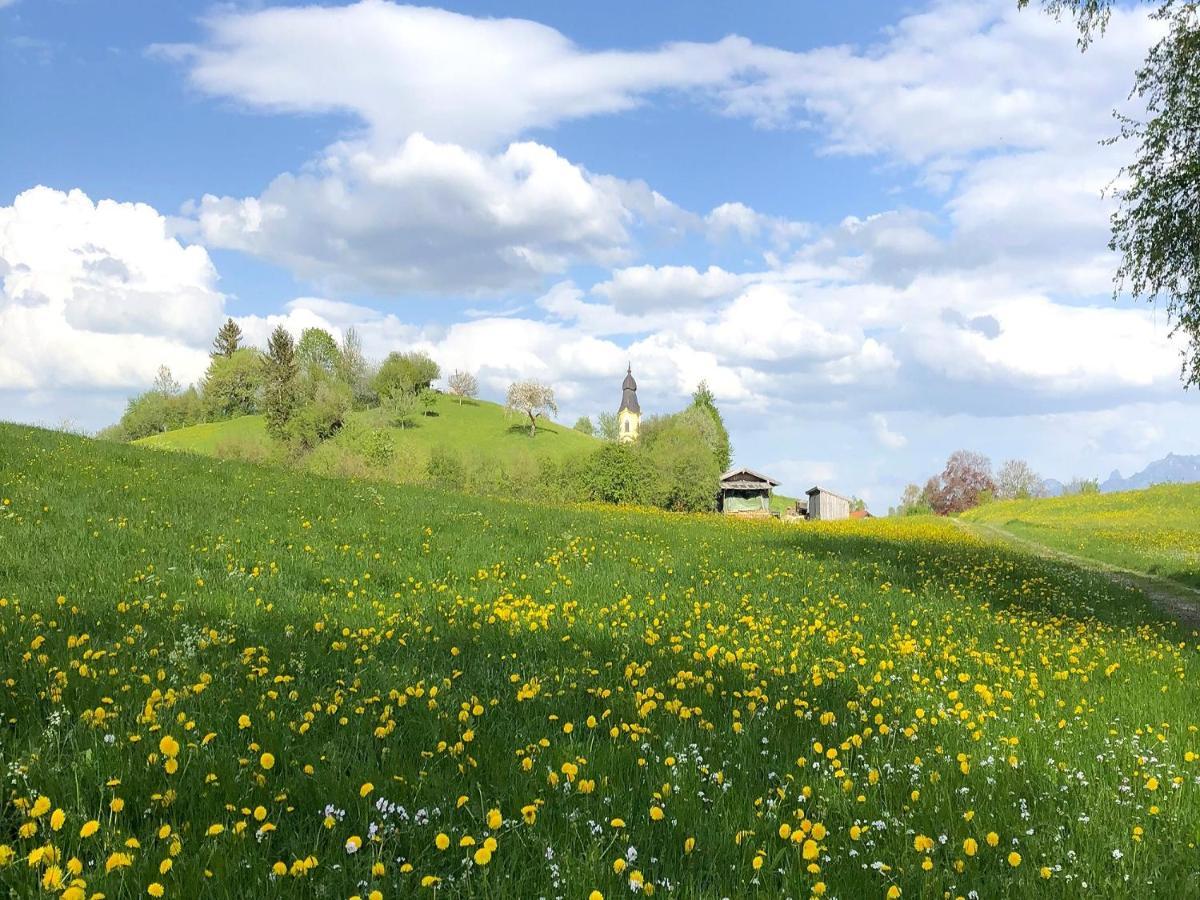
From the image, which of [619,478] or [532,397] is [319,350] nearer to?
[532,397]

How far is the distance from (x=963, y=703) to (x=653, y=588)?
223 inches

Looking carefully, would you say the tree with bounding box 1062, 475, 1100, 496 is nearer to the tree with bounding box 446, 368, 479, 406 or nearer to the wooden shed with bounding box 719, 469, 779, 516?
the wooden shed with bounding box 719, 469, 779, 516

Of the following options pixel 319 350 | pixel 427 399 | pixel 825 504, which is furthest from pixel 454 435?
pixel 825 504

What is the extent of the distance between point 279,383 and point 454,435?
22.2 meters

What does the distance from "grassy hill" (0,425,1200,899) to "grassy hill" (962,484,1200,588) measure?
17.0 meters

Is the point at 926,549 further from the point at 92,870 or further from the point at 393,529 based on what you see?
the point at 92,870

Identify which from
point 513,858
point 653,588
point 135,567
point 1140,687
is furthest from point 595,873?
point 135,567

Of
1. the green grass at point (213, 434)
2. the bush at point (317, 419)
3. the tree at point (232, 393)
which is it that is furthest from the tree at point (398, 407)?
the tree at point (232, 393)

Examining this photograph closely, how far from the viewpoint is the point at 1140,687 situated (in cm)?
755

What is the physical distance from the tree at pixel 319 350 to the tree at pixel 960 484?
284 ft

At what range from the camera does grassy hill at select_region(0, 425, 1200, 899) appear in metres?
3.41

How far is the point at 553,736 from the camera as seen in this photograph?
5086 mm

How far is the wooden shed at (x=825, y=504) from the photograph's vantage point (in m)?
94.5

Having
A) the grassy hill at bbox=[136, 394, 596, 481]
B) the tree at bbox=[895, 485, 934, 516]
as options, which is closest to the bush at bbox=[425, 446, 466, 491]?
the grassy hill at bbox=[136, 394, 596, 481]
